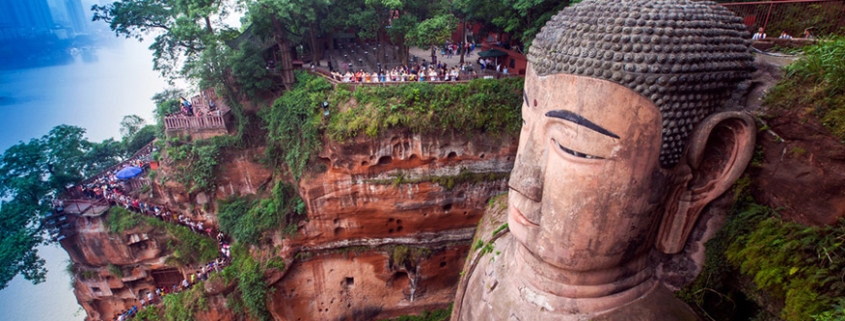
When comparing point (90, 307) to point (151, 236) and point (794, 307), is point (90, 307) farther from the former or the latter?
point (794, 307)

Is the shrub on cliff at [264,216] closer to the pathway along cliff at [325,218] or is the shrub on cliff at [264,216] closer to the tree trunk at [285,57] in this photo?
the pathway along cliff at [325,218]

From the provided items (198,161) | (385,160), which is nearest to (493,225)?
(385,160)

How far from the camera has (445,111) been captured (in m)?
13.4

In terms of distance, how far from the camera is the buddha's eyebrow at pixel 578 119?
4.90 metres

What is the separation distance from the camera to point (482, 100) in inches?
522

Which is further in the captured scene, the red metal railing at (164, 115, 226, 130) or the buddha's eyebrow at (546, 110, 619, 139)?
the red metal railing at (164, 115, 226, 130)

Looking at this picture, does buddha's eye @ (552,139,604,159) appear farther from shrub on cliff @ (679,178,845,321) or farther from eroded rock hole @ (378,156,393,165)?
→ eroded rock hole @ (378,156,393,165)

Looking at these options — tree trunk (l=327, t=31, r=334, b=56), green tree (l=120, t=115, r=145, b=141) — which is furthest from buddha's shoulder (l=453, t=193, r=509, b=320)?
green tree (l=120, t=115, r=145, b=141)

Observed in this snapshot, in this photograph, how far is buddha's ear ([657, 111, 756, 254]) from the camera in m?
4.90

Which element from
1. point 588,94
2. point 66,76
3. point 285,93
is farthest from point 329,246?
point 66,76

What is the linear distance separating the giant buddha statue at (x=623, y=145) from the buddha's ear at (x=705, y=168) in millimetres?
13

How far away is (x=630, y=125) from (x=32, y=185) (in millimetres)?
22906

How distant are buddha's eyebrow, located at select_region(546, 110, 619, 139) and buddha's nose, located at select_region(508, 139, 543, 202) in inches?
23.1

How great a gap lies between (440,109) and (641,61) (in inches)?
348
